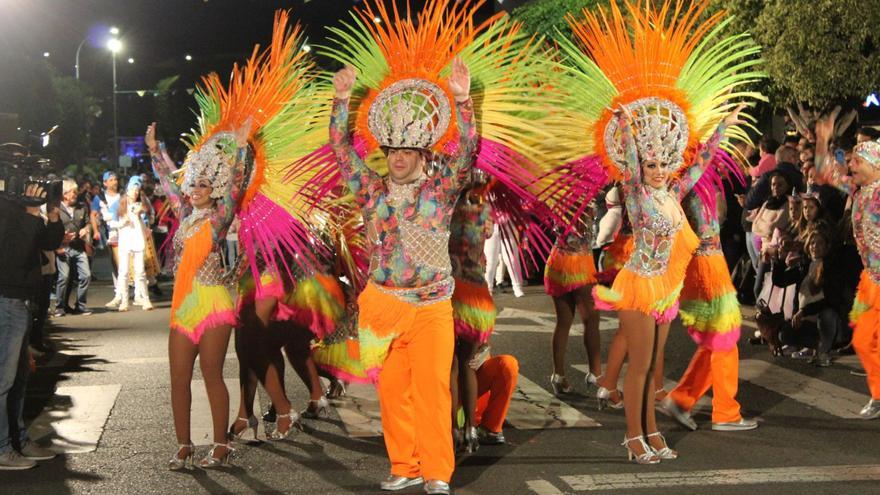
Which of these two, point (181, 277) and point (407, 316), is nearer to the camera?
point (407, 316)

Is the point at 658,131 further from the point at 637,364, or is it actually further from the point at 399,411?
the point at 399,411

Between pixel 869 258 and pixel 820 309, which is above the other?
pixel 869 258

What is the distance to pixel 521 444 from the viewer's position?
7375 mm

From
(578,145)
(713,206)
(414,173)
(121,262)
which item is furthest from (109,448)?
(121,262)

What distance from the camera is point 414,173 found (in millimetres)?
6262

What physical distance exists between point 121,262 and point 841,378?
10.2 metres

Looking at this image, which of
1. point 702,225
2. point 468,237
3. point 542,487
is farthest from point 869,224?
point 542,487

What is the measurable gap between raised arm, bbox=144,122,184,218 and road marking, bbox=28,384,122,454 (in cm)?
175

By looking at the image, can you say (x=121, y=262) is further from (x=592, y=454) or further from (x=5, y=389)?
(x=592, y=454)

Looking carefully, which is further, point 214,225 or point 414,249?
point 214,225

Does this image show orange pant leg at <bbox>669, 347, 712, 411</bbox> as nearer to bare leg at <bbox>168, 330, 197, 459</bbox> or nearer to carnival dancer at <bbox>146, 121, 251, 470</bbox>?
carnival dancer at <bbox>146, 121, 251, 470</bbox>

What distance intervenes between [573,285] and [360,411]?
1903mm

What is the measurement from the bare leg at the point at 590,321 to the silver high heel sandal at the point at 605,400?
21.7 inches

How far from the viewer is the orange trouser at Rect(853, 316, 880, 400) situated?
8133 millimetres
